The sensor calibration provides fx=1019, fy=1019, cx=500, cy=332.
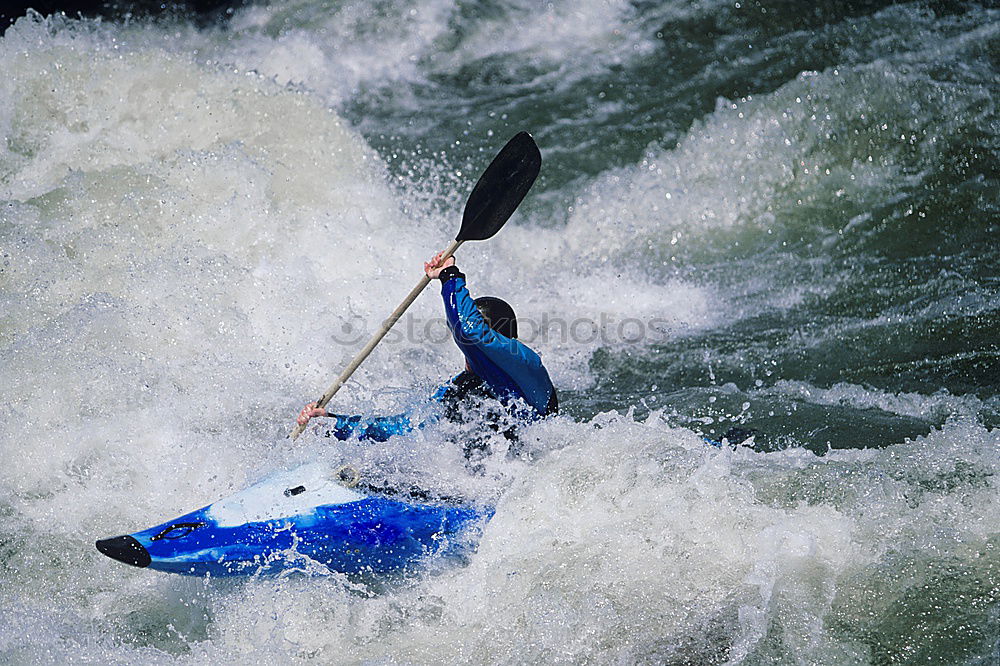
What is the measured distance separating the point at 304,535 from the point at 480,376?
2.70ft

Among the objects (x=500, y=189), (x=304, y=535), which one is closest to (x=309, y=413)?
(x=304, y=535)

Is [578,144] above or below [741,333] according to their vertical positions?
above

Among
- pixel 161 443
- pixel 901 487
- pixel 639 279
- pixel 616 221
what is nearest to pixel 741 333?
pixel 639 279

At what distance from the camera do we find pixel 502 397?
144 inches

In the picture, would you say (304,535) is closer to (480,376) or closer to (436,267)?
(480,376)

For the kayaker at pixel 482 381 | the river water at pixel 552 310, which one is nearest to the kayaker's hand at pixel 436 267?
the kayaker at pixel 482 381

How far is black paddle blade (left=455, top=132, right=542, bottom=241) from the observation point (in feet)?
12.6

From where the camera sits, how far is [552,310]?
555 centimetres

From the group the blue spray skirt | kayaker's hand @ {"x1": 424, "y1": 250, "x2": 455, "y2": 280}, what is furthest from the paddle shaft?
the blue spray skirt

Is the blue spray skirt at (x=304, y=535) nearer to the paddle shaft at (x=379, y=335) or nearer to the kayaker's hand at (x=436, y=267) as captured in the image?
the paddle shaft at (x=379, y=335)

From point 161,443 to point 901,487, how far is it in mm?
2771

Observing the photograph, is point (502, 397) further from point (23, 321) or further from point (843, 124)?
point (843, 124)

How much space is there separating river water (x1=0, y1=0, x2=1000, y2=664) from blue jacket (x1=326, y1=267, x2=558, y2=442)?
13cm

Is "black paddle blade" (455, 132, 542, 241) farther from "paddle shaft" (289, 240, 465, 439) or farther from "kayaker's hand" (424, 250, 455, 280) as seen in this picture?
"kayaker's hand" (424, 250, 455, 280)
